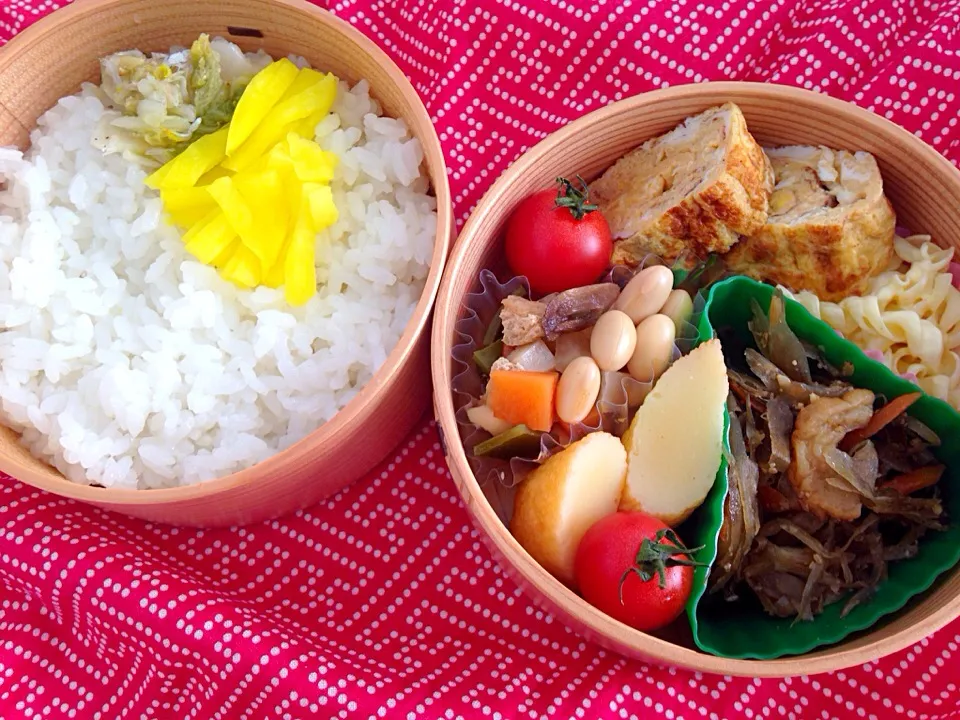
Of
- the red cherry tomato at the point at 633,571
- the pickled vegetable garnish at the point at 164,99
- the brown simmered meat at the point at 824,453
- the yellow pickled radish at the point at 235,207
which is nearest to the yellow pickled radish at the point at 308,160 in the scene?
the yellow pickled radish at the point at 235,207

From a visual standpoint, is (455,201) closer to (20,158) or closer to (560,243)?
(560,243)

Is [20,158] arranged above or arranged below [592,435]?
below

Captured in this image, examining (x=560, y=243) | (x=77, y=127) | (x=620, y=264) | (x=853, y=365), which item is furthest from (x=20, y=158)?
(x=853, y=365)

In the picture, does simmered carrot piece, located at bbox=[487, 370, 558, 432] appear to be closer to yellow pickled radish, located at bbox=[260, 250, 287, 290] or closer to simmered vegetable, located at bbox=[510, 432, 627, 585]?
simmered vegetable, located at bbox=[510, 432, 627, 585]

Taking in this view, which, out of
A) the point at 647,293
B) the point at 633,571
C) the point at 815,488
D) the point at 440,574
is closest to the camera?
the point at 633,571

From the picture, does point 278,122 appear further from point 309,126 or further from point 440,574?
point 440,574

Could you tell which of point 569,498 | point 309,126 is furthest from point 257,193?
point 569,498
